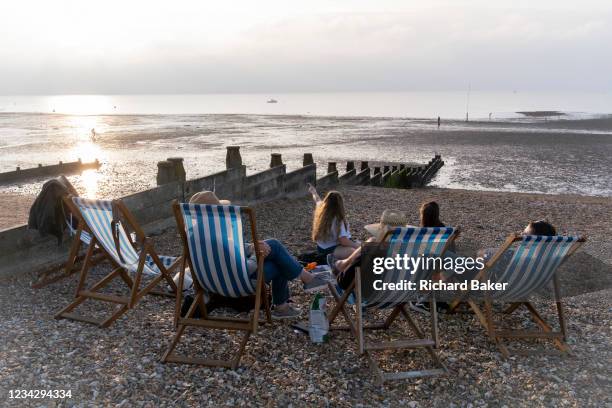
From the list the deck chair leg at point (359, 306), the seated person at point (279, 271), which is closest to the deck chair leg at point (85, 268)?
the seated person at point (279, 271)

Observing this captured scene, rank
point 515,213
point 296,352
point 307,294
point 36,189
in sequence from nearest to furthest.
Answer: point 296,352
point 307,294
point 515,213
point 36,189

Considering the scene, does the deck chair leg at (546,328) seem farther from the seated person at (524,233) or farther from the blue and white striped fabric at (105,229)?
the blue and white striped fabric at (105,229)

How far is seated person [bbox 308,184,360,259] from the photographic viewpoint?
5039mm

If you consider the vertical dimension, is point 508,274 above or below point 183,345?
above

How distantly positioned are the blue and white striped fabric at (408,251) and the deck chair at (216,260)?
0.96 metres

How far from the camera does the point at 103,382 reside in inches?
144

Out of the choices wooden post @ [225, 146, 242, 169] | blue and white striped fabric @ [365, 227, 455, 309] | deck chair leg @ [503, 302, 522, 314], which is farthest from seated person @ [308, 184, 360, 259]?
wooden post @ [225, 146, 242, 169]

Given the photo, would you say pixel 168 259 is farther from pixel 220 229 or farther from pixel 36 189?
pixel 36 189

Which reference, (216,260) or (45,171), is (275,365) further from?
(45,171)

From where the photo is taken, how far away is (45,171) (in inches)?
766

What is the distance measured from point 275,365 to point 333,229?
1588 mm

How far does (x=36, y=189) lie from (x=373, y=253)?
15350mm

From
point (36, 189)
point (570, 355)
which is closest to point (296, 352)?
point (570, 355)

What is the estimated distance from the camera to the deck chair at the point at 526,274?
13.3 feet
